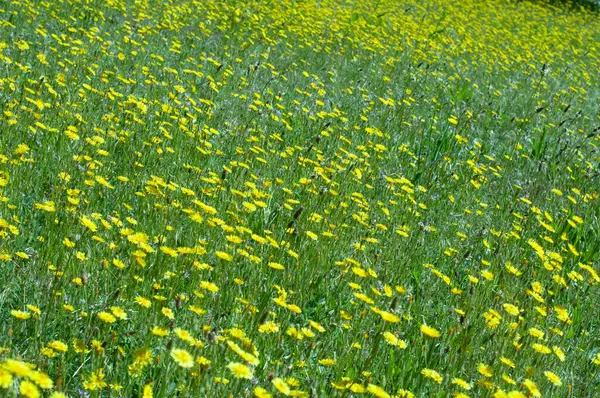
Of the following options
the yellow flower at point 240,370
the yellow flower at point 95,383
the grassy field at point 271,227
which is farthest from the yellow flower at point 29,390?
the yellow flower at point 240,370

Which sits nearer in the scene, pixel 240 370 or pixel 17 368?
pixel 17 368

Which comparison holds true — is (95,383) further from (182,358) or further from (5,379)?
(5,379)

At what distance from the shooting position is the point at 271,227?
11.6 feet

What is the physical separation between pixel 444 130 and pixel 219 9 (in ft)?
11.1

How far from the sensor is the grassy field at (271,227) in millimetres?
2371

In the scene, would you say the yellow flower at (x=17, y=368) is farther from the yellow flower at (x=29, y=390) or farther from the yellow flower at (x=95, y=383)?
the yellow flower at (x=95, y=383)

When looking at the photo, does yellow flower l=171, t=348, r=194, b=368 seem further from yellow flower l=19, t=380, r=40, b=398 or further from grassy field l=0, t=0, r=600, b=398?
yellow flower l=19, t=380, r=40, b=398

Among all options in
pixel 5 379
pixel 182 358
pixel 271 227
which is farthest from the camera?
pixel 271 227

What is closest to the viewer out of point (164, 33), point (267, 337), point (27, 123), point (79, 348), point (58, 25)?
point (79, 348)

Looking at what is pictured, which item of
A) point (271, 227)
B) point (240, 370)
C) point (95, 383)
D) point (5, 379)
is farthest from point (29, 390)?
point (271, 227)

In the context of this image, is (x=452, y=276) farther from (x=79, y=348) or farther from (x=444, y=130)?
(x=444, y=130)

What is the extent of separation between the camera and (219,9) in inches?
315

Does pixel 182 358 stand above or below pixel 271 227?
above

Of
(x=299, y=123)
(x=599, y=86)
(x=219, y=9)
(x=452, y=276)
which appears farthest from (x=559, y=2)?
(x=452, y=276)
